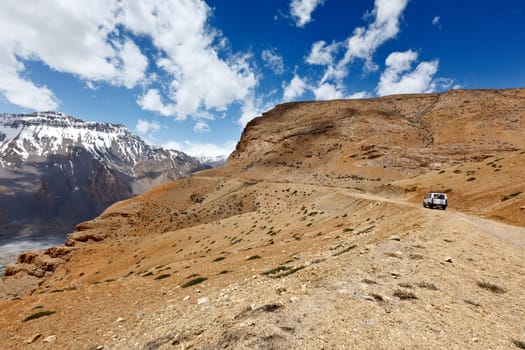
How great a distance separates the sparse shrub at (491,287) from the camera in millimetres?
7098

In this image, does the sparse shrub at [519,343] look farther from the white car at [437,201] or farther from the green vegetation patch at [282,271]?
the white car at [437,201]

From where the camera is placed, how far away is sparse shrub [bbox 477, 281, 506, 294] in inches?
279

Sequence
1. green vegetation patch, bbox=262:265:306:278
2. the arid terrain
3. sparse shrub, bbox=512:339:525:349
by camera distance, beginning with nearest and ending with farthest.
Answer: sparse shrub, bbox=512:339:525:349, the arid terrain, green vegetation patch, bbox=262:265:306:278

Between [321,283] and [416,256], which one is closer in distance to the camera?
[321,283]

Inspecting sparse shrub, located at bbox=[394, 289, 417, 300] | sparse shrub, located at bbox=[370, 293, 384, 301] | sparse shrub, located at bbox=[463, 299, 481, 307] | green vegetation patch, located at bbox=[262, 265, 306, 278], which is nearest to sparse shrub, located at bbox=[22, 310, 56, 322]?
green vegetation patch, located at bbox=[262, 265, 306, 278]

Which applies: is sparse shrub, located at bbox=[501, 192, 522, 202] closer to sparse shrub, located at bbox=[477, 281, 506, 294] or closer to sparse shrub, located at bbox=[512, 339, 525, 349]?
sparse shrub, located at bbox=[477, 281, 506, 294]

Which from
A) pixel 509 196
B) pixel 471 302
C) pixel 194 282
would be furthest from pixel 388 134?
pixel 471 302

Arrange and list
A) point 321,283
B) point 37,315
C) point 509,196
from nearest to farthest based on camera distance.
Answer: point 321,283, point 37,315, point 509,196

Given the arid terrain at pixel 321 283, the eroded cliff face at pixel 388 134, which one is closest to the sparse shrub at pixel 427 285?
the arid terrain at pixel 321 283

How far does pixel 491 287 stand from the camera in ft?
23.8

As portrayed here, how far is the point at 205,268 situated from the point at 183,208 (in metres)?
45.5

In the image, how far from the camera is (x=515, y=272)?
8.34 meters

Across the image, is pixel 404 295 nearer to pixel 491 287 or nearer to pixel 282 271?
pixel 491 287

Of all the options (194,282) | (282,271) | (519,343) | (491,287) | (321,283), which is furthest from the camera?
(194,282)
